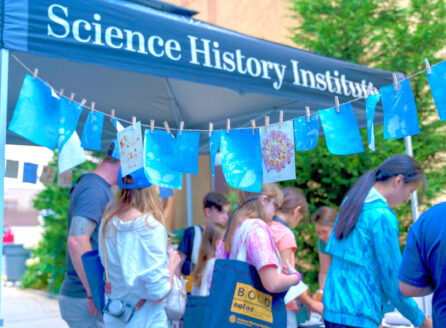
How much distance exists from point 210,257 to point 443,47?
4.58 meters

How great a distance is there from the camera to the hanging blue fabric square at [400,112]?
2.41 m

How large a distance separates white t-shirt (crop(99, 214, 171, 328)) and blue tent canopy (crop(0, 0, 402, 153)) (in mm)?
954

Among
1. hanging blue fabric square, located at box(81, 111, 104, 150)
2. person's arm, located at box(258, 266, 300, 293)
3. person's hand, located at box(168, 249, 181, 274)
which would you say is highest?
hanging blue fabric square, located at box(81, 111, 104, 150)

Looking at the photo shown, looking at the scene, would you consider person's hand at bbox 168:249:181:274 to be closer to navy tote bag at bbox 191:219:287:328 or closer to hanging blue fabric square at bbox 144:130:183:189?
navy tote bag at bbox 191:219:287:328

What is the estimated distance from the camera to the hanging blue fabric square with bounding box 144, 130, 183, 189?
2.59 metres

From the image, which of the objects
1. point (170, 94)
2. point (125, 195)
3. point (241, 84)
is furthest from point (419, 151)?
point (125, 195)

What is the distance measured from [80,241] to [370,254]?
1619 millimetres

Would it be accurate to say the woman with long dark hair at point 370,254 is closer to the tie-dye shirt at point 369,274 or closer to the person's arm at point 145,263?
the tie-dye shirt at point 369,274

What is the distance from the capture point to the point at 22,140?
4.72m

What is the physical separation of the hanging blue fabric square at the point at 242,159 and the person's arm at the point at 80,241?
92cm

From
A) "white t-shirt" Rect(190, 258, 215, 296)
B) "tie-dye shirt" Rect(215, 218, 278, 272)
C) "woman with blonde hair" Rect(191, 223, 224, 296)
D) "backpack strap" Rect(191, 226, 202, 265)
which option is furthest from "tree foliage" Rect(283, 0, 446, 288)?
"tie-dye shirt" Rect(215, 218, 278, 272)

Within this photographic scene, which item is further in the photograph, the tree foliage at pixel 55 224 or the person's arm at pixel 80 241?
the tree foliage at pixel 55 224

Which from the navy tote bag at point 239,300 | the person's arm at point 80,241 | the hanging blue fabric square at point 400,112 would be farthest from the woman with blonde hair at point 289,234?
the person's arm at point 80,241

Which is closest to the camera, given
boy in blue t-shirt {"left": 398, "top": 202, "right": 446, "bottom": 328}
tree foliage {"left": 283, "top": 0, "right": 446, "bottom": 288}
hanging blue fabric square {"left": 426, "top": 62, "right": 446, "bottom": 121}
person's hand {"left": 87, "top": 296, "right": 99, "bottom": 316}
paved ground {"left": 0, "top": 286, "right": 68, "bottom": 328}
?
boy in blue t-shirt {"left": 398, "top": 202, "right": 446, "bottom": 328}
